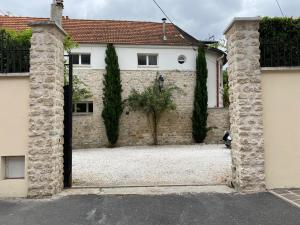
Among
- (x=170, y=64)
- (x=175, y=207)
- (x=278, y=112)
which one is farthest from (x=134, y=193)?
(x=170, y=64)

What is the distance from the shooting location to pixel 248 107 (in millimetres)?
6336

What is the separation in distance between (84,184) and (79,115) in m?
11.5

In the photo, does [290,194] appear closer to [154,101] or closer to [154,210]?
[154,210]

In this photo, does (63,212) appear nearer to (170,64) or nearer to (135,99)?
(135,99)

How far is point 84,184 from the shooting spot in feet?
24.9

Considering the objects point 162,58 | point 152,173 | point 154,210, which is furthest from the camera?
point 162,58

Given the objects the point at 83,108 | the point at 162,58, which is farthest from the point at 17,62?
the point at 162,58

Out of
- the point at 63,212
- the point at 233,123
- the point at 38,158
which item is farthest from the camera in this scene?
the point at 233,123

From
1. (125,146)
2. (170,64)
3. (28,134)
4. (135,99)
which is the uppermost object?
(170,64)

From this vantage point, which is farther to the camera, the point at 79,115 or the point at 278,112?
the point at 79,115

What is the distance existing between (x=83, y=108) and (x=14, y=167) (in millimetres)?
12862

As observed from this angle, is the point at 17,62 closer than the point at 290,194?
No

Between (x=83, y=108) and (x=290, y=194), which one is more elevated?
(x=83, y=108)

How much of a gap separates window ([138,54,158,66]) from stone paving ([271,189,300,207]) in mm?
14270
